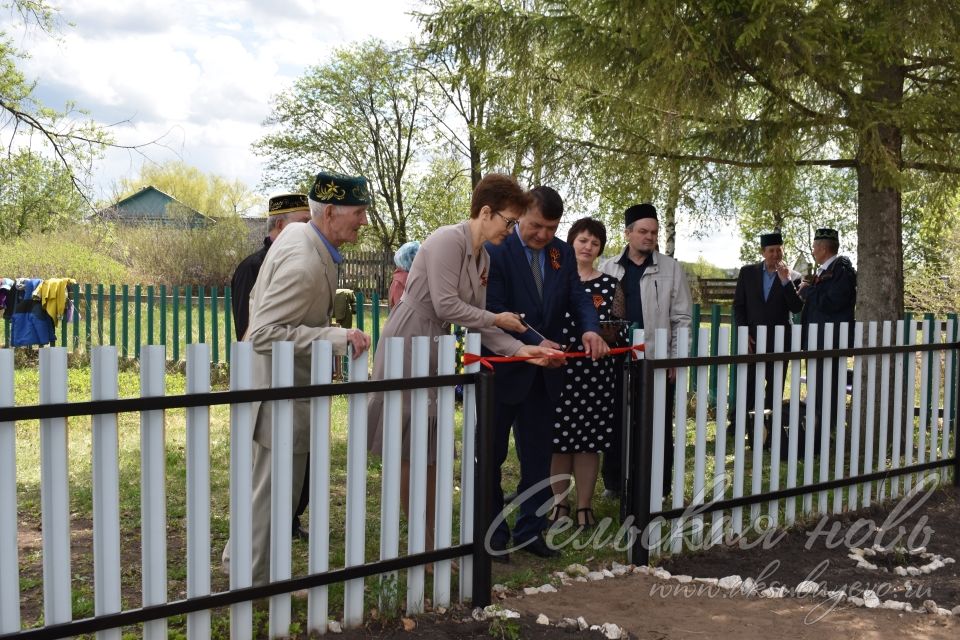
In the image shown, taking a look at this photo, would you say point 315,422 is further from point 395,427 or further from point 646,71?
point 646,71

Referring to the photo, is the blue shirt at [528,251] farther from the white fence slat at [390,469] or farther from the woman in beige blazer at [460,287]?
the white fence slat at [390,469]

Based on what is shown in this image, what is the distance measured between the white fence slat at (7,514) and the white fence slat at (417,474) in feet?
5.37

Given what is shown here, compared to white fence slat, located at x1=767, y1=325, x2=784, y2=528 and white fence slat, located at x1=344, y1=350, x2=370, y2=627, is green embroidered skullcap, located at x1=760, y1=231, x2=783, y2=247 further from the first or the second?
white fence slat, located at x1=344, y1=350, x2=370, y2=627

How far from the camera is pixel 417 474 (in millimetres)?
4203

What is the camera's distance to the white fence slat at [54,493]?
3.08 metres

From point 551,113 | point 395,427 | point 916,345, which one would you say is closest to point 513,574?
point 395,427

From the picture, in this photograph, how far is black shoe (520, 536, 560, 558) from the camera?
516 centimetres

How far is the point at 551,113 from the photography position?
9.91m

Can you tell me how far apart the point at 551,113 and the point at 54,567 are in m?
7.69

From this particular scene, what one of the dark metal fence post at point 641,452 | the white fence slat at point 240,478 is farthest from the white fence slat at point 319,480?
the dark metal fence post at point 641,452

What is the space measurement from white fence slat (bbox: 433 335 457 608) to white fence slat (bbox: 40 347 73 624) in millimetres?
1618

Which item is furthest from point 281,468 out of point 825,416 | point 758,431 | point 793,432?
point 825,416

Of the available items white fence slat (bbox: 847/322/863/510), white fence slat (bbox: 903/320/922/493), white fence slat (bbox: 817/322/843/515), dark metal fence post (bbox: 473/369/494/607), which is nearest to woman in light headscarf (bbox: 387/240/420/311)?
white fence slat (bbox: 817/322/843/515)

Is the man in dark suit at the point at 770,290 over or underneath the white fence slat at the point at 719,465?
over
